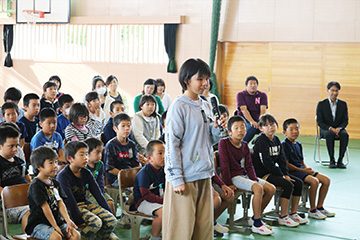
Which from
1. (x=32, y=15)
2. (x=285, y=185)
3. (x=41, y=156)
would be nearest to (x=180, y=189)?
(x=41, y=156)

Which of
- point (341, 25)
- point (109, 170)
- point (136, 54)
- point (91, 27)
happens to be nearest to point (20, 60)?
point (91, 27)

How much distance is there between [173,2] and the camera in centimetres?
1327

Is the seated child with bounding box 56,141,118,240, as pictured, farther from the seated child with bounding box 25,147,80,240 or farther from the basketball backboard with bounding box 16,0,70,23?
the basketball backboard with bounding box 16,0,70,23

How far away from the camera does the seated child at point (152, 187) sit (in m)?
4.40

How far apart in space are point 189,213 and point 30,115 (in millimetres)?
3097

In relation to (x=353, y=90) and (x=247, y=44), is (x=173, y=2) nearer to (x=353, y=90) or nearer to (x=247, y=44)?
(x=247, y=44)

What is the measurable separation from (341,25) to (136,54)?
185 inches

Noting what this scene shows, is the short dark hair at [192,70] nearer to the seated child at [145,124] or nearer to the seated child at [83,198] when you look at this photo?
the seated child at [83,198]

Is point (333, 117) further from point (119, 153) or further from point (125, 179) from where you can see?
point (125, 179)

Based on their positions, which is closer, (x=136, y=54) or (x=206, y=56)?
(x=206, y=56)

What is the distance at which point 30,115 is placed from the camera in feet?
20.0

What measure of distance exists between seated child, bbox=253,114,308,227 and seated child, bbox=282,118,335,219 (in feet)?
0.57

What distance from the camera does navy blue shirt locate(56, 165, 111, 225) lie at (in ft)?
13.5

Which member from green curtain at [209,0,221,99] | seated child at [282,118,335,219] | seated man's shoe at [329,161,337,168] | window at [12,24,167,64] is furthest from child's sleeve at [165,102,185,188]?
window at [12,24,167,64]
